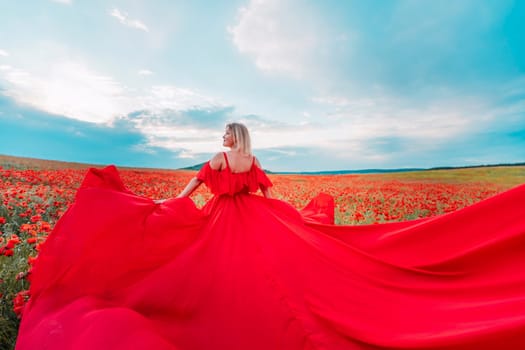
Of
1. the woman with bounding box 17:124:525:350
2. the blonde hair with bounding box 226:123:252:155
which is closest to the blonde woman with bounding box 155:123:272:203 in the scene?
the blonde hair with bounding box 226:123:252:155

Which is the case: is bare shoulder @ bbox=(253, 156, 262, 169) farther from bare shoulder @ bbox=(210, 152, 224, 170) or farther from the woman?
the woman

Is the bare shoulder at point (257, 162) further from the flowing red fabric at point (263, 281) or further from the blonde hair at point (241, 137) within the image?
the flowing red fabric at point (263, 281)

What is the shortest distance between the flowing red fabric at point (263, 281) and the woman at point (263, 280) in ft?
0.04

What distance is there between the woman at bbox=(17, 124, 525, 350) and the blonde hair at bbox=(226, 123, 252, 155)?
0.89 m

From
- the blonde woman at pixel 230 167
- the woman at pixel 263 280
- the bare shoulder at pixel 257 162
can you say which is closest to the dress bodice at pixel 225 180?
the blonde woman at pixel 230 167

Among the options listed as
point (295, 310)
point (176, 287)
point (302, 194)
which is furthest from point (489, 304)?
point (302, 194)

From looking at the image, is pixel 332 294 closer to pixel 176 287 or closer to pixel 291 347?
pixel 291 347

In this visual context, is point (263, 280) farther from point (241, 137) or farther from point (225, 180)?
point (241, 137)

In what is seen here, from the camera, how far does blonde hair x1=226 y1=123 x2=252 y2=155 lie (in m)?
4.20

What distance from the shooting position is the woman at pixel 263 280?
6.82 feet

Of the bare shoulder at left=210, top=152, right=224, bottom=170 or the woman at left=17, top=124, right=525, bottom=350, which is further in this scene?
the bare shoulder at left=210, top=152, right=224, bottom=170

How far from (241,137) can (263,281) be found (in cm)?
204

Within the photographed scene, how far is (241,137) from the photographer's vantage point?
4207 mm

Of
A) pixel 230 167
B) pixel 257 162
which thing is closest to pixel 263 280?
pixel 230 167
